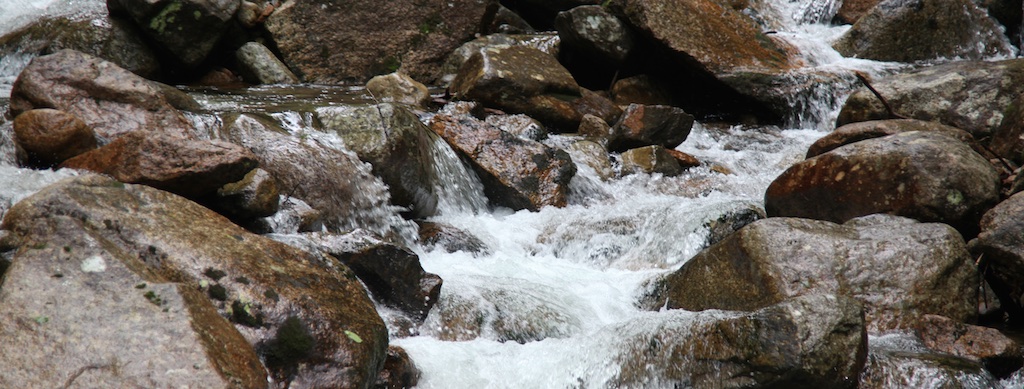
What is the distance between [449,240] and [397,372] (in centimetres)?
295

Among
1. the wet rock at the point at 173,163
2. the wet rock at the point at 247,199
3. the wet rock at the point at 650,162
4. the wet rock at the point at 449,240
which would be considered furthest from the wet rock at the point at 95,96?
the wet rock at the point at 650,162

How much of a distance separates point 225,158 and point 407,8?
26.8 feet

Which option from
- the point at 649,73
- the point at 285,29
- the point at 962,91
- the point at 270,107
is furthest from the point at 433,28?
the point at 962,91

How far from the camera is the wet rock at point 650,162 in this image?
9.41m

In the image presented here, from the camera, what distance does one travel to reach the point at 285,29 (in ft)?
39.3

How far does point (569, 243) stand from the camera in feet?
24.3

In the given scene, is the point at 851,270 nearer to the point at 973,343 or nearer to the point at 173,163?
the point at 973,343

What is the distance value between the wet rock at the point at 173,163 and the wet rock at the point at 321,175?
1200 mm

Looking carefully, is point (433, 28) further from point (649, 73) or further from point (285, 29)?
point (649, 73)

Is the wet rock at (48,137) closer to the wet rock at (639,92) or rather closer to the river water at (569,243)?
the river water at (569,243)

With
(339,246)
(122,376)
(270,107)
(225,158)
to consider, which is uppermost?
(122,376)

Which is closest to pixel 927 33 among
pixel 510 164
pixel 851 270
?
pixel 510 164

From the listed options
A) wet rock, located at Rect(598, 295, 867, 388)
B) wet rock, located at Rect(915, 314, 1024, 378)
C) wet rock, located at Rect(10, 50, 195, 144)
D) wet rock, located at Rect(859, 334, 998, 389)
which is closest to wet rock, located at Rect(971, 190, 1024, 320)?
wet rock, located at Rect(915, 314, 1024, 378)

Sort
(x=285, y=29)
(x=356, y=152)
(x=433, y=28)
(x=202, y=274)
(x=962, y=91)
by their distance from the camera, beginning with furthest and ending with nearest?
(x=433, y=28), (x=285, y=29), (x=962, y=91), (x=356, y=152), (x=202, y=274)
